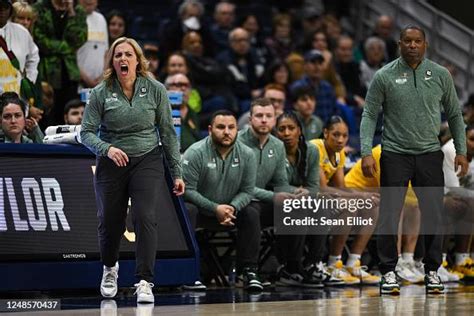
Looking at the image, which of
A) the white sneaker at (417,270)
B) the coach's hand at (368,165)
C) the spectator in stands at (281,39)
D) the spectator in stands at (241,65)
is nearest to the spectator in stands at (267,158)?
the white sneaker at (417,270)

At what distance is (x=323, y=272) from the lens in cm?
1204

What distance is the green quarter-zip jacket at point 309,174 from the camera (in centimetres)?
1221

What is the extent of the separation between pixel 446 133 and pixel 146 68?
4.67 metres

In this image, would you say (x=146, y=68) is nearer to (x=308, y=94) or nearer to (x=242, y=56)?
(x=308, y=94)

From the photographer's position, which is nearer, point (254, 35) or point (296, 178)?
point (296, 178)

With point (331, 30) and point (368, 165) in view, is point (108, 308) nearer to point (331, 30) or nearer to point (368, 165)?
point (368, 165)

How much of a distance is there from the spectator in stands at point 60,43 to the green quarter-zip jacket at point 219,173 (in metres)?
2.04

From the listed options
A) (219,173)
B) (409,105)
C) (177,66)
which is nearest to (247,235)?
(219,173)

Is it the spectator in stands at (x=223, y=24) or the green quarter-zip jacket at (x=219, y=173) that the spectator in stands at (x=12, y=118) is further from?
the spectator in stands at (x=223, y=24)

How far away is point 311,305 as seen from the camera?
968cm

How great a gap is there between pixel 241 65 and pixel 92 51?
374 cm

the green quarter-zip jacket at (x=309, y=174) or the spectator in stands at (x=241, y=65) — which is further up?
the spectator in stands at (x=241, y=65)

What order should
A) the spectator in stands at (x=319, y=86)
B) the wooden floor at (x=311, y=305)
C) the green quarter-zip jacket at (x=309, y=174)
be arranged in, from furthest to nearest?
the spectator in stands at (x=319, y=86) → the green quarter-zip jacket at (x=309, y=174) → the wooden floor at (x=311, y=305)

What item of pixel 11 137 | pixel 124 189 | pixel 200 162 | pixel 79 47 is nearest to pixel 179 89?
pixel 79 47
